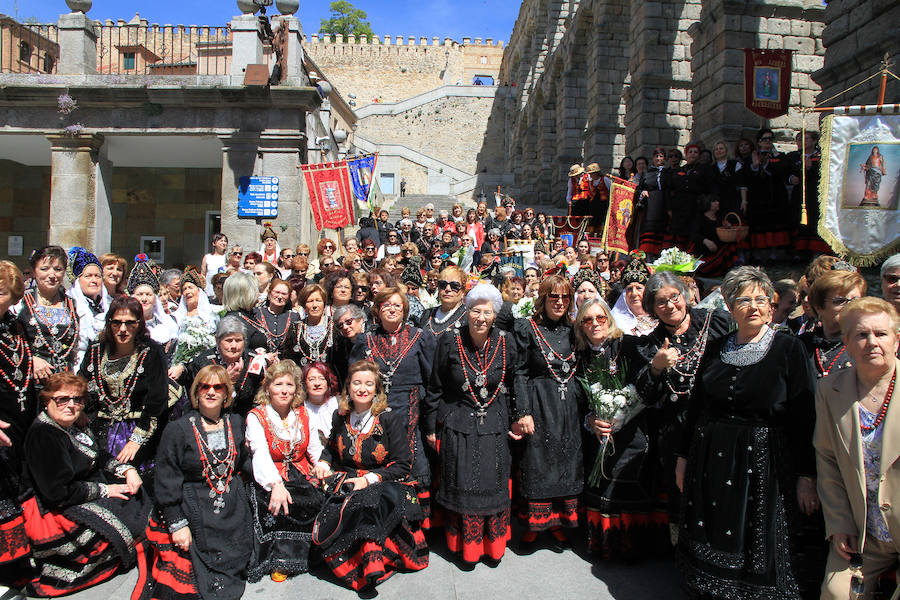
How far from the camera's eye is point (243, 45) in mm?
10836

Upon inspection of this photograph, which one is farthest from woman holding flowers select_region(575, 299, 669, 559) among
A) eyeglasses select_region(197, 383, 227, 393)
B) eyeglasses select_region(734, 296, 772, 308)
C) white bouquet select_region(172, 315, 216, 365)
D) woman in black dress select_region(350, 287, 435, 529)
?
white bouquet select_region(172, 315, 216, 365)

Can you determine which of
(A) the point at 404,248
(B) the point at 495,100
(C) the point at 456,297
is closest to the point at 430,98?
(B) the point at 495,100

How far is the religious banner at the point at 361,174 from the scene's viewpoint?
10.5 metres

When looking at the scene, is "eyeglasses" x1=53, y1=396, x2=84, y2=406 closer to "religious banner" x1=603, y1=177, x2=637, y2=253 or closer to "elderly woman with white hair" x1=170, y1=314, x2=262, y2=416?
"elderly woman with white hair" x1=170, y1=314, x2=262, y2=416

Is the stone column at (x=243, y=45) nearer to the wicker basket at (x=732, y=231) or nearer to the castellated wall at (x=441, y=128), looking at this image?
the wicker basket at (x=732, y=231)

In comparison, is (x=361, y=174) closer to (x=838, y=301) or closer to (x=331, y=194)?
(x=331, y=194)

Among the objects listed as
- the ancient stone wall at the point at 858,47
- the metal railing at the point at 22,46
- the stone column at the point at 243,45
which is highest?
the metal railing at the point at 22,46

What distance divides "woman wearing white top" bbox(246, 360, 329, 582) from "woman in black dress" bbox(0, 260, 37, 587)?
4.59 feet

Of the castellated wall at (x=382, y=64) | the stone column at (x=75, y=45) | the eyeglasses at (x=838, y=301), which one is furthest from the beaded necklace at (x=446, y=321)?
the castellated wall at (x=382, y=64)

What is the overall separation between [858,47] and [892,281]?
6.01 m

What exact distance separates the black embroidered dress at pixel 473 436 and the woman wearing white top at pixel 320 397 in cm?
73

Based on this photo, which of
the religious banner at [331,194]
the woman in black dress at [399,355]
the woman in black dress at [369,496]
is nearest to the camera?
the woman in black dress at [369,496]

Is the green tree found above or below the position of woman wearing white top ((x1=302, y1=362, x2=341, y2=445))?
above

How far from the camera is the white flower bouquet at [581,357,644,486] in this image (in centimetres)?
392
